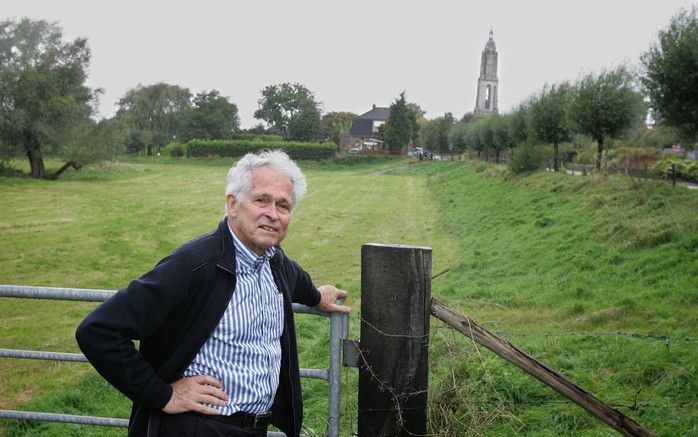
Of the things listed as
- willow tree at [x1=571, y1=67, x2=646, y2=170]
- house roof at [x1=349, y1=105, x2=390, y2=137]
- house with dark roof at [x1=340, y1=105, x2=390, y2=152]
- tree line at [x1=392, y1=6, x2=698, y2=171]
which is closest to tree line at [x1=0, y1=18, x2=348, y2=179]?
tree line at [x1=392, y1=6, x2=698, y2=171]

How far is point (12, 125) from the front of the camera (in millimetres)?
40656

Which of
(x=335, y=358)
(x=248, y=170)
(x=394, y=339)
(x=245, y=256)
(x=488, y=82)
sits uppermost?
(x=488, y=82)

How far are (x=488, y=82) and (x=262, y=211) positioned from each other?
455ft

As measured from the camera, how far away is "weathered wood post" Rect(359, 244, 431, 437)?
308 cm

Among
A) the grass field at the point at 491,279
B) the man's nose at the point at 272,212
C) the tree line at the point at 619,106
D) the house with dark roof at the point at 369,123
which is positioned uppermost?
the house with dark roof at the point at 369,123

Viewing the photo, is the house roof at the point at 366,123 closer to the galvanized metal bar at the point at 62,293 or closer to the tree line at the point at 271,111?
the tree line at the point at 271,111

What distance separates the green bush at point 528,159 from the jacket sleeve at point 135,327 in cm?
2892

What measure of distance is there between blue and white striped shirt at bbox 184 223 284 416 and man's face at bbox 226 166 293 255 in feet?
0.21

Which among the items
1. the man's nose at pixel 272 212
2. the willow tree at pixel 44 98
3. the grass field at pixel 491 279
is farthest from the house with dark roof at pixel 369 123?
the man's nose at pixel 272 212

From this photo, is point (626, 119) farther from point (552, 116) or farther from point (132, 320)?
point (132, 320)

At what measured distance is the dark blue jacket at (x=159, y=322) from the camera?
236cm

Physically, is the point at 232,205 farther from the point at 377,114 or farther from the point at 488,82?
the point at 488,82

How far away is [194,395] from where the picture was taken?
255cm

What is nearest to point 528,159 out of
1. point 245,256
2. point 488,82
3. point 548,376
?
point 548,376
